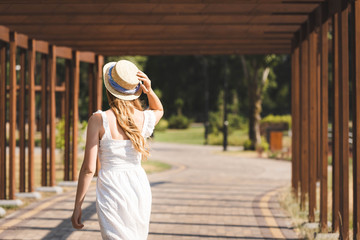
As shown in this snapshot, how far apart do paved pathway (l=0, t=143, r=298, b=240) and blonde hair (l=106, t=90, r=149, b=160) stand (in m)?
4.48

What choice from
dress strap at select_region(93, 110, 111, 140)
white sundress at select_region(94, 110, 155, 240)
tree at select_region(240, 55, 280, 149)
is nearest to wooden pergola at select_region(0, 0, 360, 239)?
white sundress at select_region(94, 110, 155, 240)

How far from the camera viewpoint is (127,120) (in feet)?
13.5

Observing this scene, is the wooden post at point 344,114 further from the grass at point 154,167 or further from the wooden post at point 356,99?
the grass at point 154,167

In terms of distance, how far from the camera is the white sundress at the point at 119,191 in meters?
4.13

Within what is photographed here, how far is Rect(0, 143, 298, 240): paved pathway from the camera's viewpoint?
8719 mm

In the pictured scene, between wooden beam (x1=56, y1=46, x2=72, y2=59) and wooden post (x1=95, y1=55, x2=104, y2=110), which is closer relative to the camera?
wooden beam (x1=56, y1=46, x2=72, y2=59)

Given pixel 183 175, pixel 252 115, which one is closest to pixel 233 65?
pixel 252 115

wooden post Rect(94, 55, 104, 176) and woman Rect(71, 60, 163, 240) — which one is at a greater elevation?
wooden post Rect(94, 55, 104, 176)

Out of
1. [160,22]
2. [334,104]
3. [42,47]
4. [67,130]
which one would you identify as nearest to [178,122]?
[67,130]

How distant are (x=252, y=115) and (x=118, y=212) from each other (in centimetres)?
2730

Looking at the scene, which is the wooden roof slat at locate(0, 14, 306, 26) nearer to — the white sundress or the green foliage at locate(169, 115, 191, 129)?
the white sundress

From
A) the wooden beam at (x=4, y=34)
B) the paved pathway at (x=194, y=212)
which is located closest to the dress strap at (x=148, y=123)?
the paved pathway at (x=194, y=212)

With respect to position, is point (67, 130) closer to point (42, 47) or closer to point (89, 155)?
point (42, 47)

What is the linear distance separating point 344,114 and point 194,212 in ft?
14.2
